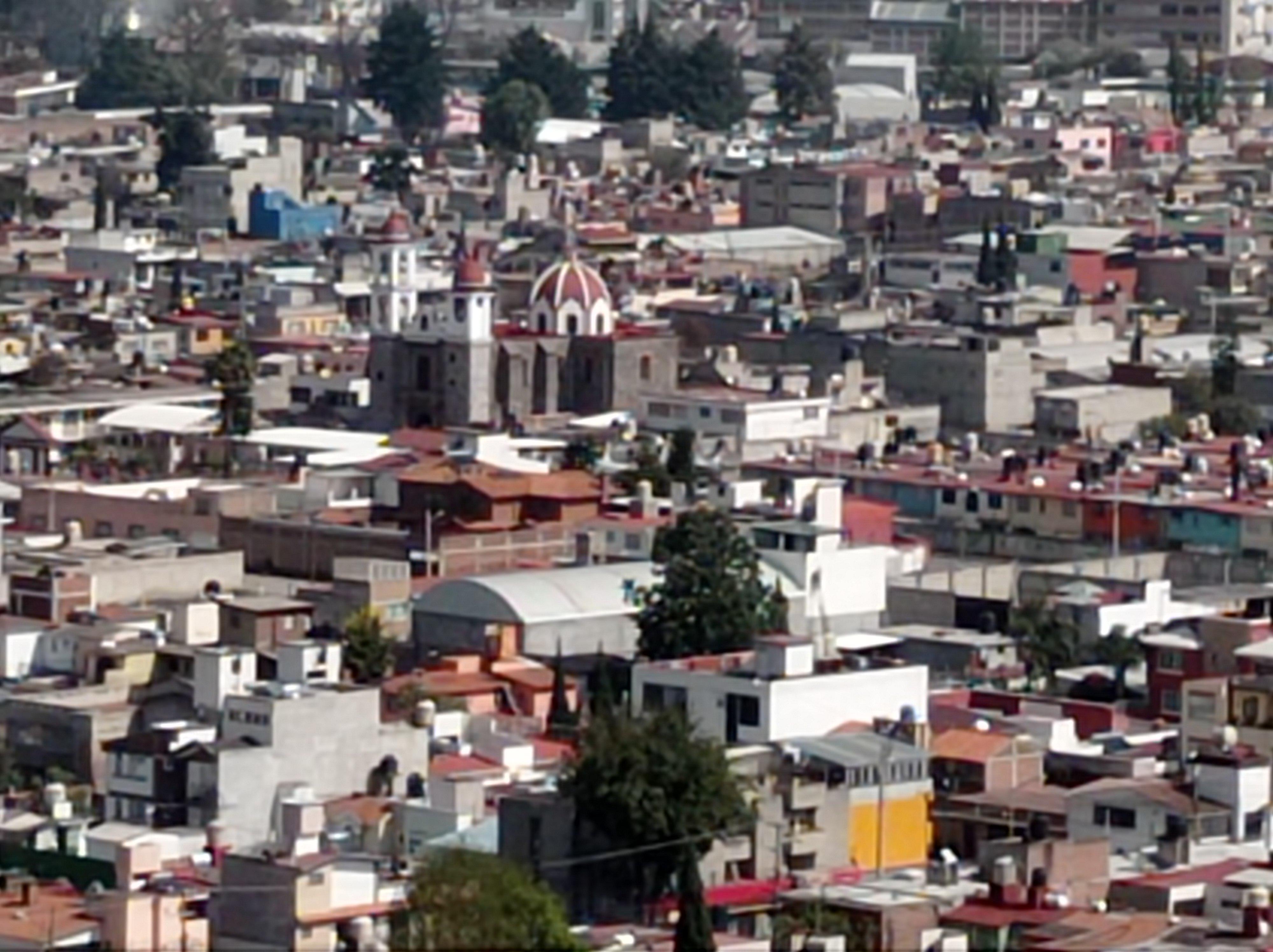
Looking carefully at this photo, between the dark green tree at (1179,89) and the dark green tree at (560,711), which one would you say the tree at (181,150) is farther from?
the dark green tree at (560,711)

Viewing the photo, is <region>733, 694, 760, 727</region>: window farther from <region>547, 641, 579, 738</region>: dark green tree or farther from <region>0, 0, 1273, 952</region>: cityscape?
<region>547, 641, 579, 738</region>: dark green tree

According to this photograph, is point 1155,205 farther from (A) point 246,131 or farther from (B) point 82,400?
(B) point 82,400

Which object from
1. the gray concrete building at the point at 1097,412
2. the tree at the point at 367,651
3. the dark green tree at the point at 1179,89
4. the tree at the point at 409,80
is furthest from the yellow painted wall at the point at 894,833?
the dark green tree at the point at 1179,89

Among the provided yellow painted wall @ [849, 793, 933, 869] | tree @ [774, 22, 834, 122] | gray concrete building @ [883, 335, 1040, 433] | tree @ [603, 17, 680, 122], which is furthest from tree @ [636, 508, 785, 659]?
tree @ [774, 22, 834, 122]


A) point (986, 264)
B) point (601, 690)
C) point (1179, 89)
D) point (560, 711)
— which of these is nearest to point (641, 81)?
point (1179, 89)

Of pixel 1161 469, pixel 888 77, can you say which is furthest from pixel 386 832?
pixel 888 77

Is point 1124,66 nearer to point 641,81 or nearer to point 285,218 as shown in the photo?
point 641,81
